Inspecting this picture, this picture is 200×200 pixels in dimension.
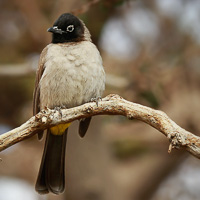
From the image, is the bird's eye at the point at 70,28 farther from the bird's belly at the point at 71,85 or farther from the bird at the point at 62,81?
the bird's belly at the point at 71,85

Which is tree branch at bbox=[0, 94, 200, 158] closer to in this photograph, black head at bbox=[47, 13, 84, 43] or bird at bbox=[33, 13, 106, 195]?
bird at bbox=[33, 13, 106, 195]

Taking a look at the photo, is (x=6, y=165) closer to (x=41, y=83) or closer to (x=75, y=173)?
(x=75, y=173)

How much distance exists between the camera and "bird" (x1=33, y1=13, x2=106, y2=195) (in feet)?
16.5

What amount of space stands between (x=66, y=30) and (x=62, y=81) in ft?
2.53

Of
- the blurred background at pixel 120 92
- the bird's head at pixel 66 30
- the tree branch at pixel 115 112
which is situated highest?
the bird's head at pixel 66 30

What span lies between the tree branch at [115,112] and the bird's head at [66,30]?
1.37 metres

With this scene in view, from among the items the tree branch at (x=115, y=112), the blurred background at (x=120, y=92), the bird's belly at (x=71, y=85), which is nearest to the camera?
the tree branch at (x=115, y=112)

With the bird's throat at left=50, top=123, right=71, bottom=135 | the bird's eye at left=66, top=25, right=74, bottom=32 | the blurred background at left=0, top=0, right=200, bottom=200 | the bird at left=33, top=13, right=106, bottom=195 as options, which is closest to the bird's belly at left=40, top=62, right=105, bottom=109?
the bird at left=33, top=13, right=106, bottom=195

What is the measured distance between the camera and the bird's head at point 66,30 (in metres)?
5.48

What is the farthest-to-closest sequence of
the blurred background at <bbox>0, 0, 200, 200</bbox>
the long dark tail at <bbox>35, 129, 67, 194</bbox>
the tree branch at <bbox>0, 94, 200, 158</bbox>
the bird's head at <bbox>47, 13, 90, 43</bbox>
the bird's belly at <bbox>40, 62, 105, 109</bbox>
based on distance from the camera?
the blurred background at <bbox>0, 0, 200, 200</bbox>, the bird's head at <bbox>47, 13, 90, 43</bbox>, the long dark tail at <bbox>35, 129, 67, 194</bbox>, the bird's belly at <bbox>40, 62, 105, 109</bbox>, the tree branch at <bbox>0, 94, 200, 158</bbox>

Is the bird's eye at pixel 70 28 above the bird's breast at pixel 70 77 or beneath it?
above

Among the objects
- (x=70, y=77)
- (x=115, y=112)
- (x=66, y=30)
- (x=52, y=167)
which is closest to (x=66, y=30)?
(x=66, y=30)

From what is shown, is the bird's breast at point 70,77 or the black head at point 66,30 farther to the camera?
the black head at point 66,30

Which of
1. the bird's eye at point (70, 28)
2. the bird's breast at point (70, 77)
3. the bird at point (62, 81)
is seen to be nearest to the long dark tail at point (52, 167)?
the bird at point (62, 81)
